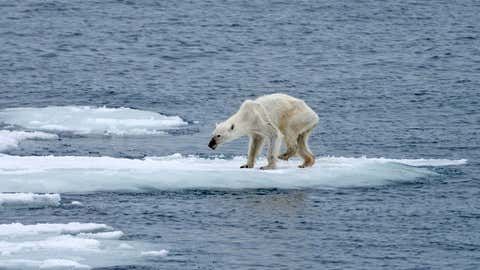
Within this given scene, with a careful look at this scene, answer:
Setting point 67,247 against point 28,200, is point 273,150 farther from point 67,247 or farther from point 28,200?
point 67,247

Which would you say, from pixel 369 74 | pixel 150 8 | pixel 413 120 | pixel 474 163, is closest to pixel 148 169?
pixel 474 163

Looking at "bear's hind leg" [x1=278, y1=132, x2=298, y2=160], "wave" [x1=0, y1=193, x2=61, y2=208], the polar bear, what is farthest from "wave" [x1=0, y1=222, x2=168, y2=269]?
"bear's hind leg" [x1=278, y1=132, x2=298, y2=160]

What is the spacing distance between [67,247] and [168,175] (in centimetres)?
449

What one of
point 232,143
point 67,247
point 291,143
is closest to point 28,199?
point 67,247

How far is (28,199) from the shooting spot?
21375 mm

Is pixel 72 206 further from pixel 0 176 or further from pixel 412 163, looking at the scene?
pixel 412 163

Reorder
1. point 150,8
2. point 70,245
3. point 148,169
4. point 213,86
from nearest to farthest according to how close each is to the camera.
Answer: point 70,245 → point 148,169 → point 213,86 → point 150,8

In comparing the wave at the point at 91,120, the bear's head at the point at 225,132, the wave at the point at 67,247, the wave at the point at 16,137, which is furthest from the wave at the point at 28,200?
the wave at the point at 91,120

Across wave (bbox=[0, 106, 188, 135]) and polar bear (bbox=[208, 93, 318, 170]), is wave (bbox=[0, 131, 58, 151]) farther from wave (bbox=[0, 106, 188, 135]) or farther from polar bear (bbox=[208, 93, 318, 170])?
polar bear (bbox=[208, 93, 318, 170])

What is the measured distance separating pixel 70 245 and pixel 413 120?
15.9m

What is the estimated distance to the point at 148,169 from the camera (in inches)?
906

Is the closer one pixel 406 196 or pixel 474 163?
pixel 406 196

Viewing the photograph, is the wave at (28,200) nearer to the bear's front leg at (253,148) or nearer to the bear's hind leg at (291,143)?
the bear's front leg at (253,148)

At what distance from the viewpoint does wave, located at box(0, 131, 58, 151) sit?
28016 mm
